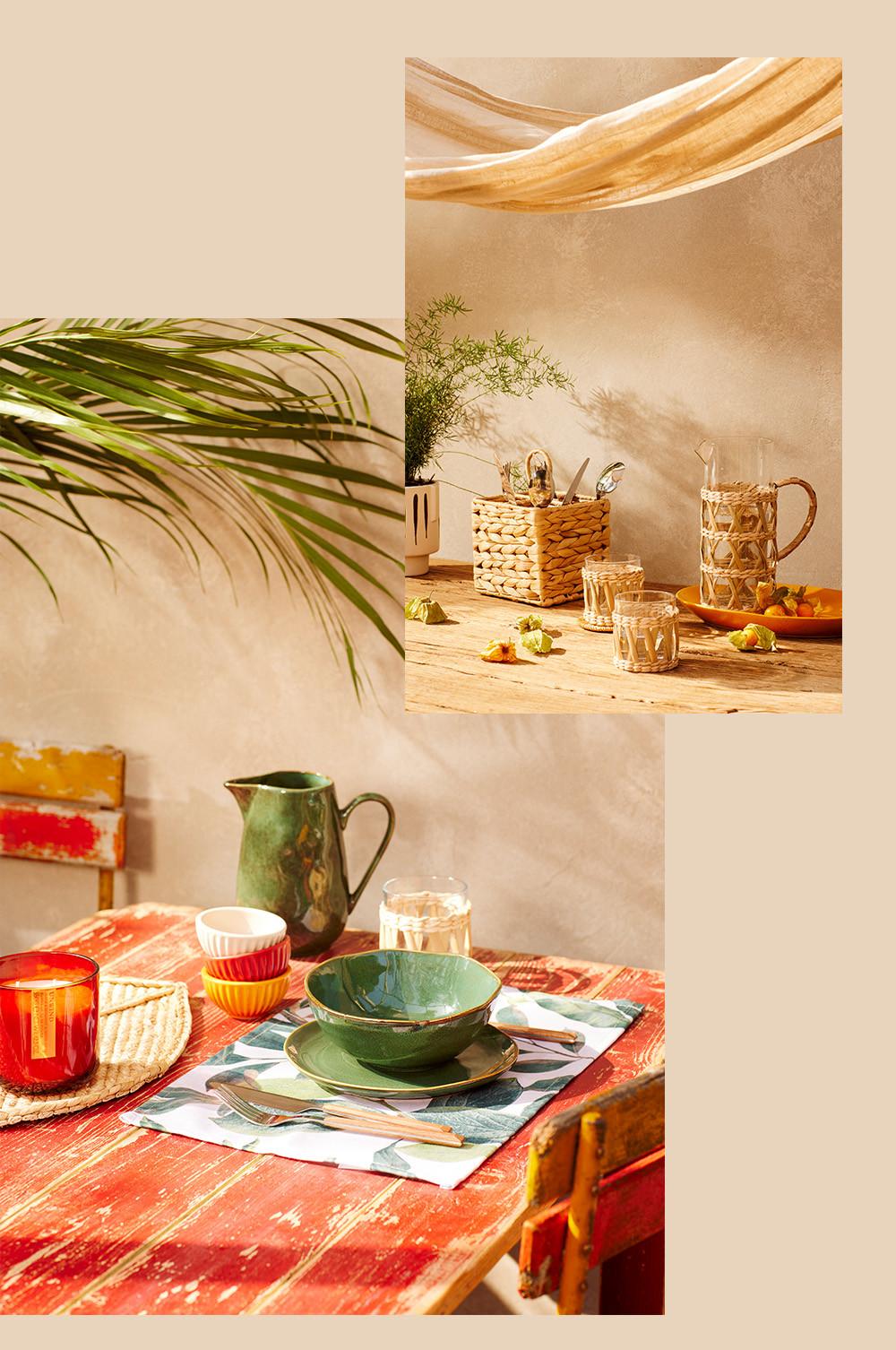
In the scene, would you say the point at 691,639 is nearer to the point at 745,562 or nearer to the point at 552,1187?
the point at 745,562

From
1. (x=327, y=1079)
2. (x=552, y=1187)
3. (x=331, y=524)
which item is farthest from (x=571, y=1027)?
(x=331, y=524)

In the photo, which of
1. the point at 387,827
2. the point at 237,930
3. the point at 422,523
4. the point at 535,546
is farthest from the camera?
the point at 387,827

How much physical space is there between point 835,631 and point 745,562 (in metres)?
0.08

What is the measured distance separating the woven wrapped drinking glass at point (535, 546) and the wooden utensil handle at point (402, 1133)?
44 centimetres

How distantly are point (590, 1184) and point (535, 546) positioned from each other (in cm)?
49

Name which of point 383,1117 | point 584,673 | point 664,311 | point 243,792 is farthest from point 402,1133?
point 664,311

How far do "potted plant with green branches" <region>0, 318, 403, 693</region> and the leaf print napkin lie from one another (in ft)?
1.71

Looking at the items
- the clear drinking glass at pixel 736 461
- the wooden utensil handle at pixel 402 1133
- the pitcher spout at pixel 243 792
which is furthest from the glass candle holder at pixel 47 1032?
the clear drinking glass at pixel 736 461

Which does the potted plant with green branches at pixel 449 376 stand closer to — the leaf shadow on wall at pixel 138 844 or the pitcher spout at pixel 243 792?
the pitcher spout at pixel 243 792

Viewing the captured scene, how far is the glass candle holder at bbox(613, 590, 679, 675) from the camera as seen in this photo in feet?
3.39

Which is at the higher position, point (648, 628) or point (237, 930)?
point (648, 628)

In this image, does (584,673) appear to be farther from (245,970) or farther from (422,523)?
(245,970)

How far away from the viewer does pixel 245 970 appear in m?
1.42

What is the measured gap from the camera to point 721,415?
102 cm
